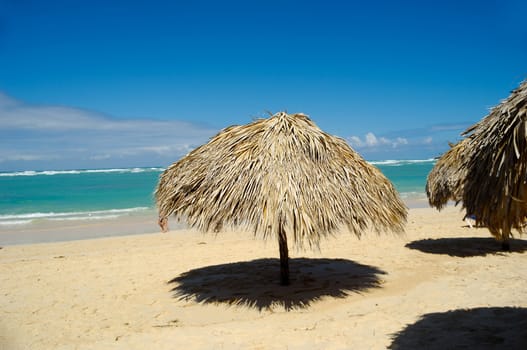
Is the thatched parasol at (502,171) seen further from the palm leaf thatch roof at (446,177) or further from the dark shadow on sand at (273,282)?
the palm leaf thatch roof at (446,177)

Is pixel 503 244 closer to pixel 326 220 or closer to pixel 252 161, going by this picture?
pixel 326 220

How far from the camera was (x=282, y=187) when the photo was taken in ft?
14.7

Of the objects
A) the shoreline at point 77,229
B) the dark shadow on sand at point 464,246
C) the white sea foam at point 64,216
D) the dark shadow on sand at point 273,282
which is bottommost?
the dark shadow on sand at point 273,282

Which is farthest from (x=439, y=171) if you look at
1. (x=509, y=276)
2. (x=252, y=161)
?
(x=252, y=161)

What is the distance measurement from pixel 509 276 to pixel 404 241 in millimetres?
3248

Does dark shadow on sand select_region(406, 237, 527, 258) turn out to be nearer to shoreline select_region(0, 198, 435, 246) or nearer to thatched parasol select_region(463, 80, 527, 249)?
thatched parasol select_region(463, 80, 527, 249)

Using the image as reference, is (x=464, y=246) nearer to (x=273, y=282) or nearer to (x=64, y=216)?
(x=273, y=282)

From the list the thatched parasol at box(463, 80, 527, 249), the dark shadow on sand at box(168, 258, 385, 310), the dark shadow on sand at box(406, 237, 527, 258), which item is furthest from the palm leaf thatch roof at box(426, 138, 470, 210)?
the thatched parasol at box(463, 80, 527, 249)

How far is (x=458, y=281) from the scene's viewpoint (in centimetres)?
574

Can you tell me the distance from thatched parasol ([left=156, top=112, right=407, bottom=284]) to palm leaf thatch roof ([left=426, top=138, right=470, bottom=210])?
10.5 feet

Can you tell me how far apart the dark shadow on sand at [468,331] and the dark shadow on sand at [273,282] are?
144cm

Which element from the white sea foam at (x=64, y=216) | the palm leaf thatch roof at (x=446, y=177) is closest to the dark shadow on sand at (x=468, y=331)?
the palm leaf thatch roof at (x=446, y=177)

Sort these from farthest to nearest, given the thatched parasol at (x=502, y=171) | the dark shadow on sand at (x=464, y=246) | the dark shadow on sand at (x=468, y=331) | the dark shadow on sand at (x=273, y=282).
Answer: the dark shadow on sand at (x=464, y=246) → the dark shadow on sand at (x=273, y=282) → the dark shadow on sand at (x=468, y=331) → the thatched parasol at (x=502, y=171)

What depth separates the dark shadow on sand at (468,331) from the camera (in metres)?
3.57
